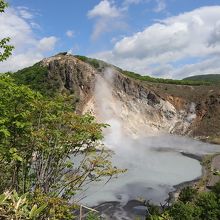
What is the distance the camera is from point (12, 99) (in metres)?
18.3

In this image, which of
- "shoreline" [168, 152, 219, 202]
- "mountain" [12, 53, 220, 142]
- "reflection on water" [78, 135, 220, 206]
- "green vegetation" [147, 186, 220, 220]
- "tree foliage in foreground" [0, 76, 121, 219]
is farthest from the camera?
"mountain" [12, 53, 220, 142]

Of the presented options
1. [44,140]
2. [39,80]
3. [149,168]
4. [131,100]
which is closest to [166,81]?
[131,100]

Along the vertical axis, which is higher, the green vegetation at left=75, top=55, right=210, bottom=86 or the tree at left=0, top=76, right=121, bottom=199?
the green vegetation at left=75, top=55, right=210, bottom=86

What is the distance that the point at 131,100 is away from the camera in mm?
112188

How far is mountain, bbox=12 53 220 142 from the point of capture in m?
107

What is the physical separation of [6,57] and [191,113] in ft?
316

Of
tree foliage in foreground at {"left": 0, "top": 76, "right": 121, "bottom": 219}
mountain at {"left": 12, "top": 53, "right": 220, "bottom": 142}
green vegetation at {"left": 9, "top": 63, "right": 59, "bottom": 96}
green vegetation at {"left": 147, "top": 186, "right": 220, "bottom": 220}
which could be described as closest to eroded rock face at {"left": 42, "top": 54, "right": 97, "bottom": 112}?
mountain at {"left": 12, "top": 53, "right": 220, "bottom": 142}

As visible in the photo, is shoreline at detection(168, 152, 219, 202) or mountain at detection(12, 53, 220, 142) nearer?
shoreline at detection(168, 152, 219, 202)

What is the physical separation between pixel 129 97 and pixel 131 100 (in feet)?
2.97

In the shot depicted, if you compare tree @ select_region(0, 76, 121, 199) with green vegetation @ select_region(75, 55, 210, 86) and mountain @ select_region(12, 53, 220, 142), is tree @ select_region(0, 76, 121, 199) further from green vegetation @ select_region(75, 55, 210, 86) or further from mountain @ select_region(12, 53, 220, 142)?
green vegetation @ select_region(75, 55, 210, 86)

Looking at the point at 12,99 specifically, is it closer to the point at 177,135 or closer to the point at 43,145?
the point at 43,145

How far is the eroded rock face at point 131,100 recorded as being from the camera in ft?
354

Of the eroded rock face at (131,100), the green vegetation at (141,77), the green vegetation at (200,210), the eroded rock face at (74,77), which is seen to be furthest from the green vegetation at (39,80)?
the green vegetation at (200,210)

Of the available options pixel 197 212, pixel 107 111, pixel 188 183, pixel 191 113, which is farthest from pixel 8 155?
pixel 191 113
